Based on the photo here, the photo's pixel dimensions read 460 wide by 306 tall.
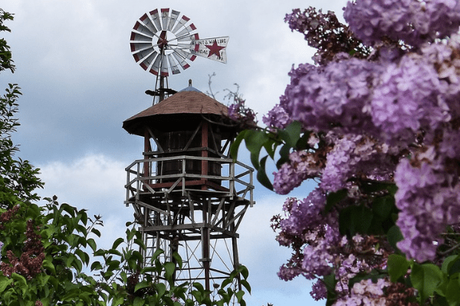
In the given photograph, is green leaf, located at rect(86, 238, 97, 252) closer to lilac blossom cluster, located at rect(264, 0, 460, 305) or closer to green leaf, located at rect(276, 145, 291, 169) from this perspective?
green leaf, located at rect(276, 145, 291, 169)

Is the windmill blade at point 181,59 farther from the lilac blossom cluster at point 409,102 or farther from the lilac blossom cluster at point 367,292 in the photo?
the lilac blossom cluster at point 409,102

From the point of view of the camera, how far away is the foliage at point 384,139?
248 cm

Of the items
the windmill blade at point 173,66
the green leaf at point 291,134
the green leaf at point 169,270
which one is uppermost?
the windmill blade at point 173,66

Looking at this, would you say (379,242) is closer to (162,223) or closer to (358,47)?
(358,47)

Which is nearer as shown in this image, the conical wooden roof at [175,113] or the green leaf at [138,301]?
the green leaf at [138,301]

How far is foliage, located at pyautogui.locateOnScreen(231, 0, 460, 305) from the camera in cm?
248

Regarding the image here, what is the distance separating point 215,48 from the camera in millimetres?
25250

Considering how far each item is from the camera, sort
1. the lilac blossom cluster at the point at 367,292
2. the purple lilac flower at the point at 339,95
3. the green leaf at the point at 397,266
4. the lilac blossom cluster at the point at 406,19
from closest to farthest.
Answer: the purple lilac flower at the point at 339,95 → the lilac blossom cluster at the point at 406,19 → the green leaf at the point at 397,266 → the lilac blossom cluster at the point at 367,292

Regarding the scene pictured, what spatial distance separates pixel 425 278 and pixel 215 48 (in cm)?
2228

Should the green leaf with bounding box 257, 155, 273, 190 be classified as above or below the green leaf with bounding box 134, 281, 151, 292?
below

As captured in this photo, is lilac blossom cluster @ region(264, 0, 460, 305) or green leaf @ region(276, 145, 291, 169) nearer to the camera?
lilac blossom cluster @ region(264, 0, 460, 305)

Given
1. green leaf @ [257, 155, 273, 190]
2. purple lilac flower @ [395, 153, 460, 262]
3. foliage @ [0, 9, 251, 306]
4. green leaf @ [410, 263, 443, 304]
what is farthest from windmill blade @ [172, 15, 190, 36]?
purple lilac flower @ [395, 153, 460, 262]

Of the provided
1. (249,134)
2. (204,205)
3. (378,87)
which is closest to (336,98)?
(378,87)

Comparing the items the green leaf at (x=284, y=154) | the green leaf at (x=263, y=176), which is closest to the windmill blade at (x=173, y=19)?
the green leaf at (x=284, y=154)
